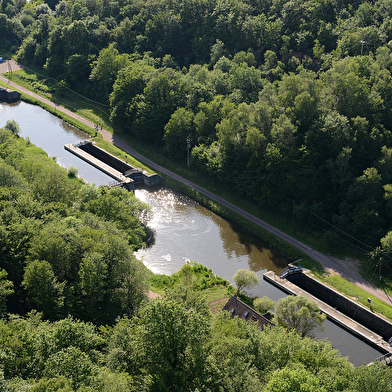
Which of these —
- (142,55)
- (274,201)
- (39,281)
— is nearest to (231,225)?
(274,201)

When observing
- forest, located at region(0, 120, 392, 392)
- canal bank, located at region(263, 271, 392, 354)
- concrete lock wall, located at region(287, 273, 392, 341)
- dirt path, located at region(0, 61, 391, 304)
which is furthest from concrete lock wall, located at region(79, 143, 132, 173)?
concrete lock wall, located at region(287, 273, 392, 341)

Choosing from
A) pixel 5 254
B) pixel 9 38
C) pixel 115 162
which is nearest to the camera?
pixel 5 254

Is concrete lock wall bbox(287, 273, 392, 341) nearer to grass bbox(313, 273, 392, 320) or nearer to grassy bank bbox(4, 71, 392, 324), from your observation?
grass bbox(313, 273, 392, 320)

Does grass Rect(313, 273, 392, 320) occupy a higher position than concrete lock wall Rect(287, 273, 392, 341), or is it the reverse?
grass Rect(313, 273, 392, 320)

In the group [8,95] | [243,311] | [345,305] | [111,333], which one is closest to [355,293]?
[345,305]

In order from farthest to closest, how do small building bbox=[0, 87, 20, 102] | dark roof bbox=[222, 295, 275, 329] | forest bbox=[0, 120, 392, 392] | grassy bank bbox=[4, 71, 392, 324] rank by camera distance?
small building bbox=[0, 87, 20, 102] < grassy bank bbox=[4, 71, 392, 324] < dark roof bbox=[222, 295, 275, 329] < forest bbox=[0, 120, 392, 392]

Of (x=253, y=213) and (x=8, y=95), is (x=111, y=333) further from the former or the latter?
(x=8, y=95)

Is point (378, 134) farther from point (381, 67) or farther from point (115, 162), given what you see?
point (115, 162)
